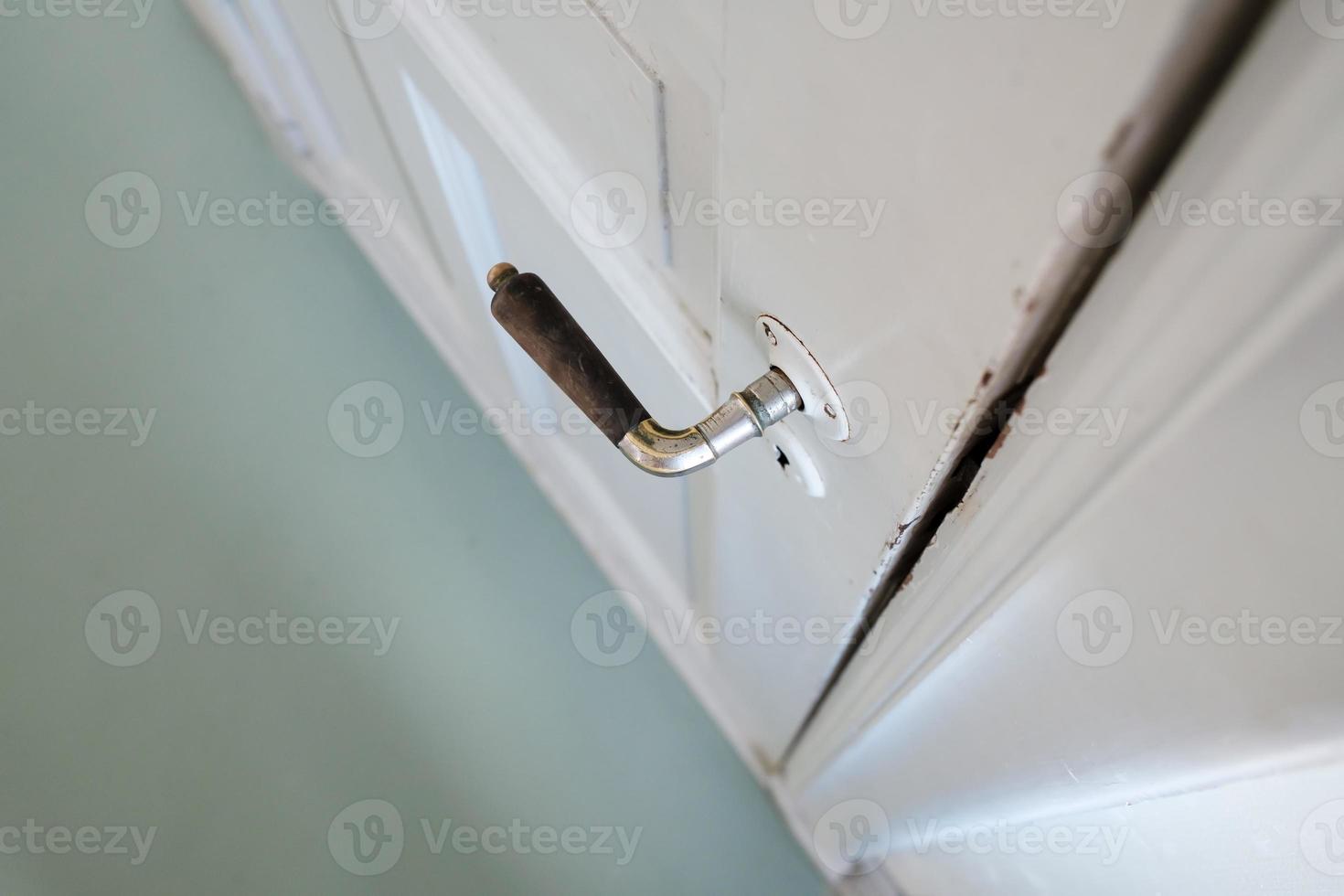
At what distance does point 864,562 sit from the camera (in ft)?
1.05

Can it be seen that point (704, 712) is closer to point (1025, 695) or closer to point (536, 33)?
point (1025, 695)

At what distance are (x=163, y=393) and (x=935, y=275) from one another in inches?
50.1

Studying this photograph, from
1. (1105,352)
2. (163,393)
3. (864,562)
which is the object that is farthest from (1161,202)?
(163,393)
